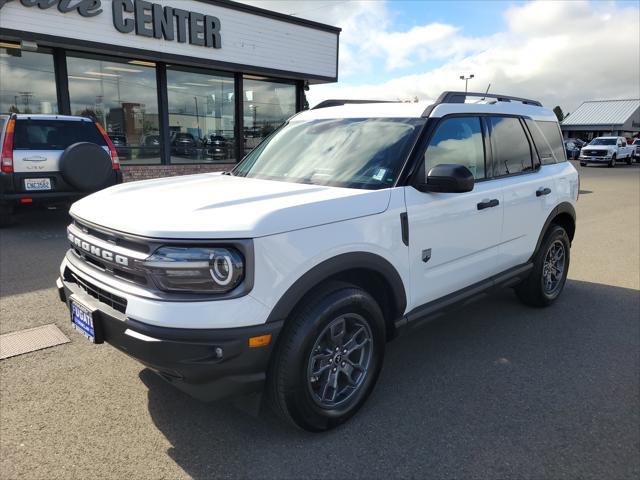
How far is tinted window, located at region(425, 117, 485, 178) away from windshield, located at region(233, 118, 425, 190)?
0.19m

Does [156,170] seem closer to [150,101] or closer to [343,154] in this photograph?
[150,101]

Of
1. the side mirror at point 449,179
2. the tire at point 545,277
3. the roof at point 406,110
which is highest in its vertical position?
the roof at point 406,110

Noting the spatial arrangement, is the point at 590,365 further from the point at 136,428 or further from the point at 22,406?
the point at 22,406

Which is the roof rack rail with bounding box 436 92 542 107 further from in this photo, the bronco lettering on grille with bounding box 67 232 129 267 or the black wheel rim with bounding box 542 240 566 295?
the bronco lettering on grille with bounding box 67 232 129 267

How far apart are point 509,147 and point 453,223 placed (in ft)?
4.05

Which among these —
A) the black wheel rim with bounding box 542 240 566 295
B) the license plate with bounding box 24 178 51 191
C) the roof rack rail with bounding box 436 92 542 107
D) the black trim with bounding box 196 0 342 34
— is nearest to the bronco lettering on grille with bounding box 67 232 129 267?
the roof rack rail with bounding box 436 92 542 107

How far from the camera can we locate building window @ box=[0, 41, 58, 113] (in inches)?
454

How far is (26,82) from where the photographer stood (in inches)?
A: 463

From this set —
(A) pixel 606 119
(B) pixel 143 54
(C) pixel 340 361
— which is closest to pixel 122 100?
(B) pixel 143 54

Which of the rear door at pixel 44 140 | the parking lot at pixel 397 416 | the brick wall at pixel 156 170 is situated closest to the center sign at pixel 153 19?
the brick wall at pixel 156 170

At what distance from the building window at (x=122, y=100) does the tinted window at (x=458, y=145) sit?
36.6 feet

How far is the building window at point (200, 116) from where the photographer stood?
14164 mm

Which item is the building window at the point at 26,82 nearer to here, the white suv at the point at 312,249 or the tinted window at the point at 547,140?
the white suv at the point at 312,249

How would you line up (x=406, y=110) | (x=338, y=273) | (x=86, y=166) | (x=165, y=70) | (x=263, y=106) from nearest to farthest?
(x=338, y=273) → (x=406, y=110) → (x=86, y=166) → (x=165, y=70) → (x=263, y=106)
